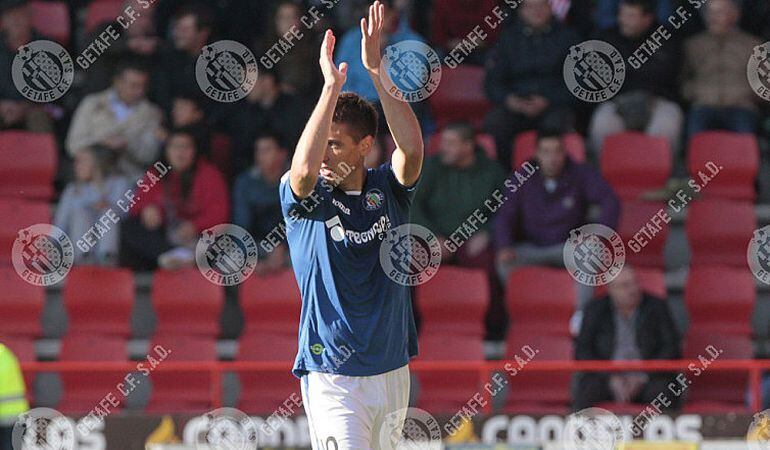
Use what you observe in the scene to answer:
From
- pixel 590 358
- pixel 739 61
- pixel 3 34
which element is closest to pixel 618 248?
pixel 590 358

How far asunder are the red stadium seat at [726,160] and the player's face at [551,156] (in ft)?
4.38

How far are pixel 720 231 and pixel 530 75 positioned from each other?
78.6 inches

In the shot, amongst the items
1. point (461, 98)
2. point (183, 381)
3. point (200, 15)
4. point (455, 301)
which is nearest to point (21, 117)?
point (200, 15)

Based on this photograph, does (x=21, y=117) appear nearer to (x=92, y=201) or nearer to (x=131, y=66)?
(x=131, y=66)

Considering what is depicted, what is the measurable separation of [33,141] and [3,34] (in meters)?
1.06

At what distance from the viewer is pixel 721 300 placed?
12117mm

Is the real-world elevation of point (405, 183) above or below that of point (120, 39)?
below

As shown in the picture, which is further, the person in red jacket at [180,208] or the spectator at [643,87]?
the spectator at [643,87]

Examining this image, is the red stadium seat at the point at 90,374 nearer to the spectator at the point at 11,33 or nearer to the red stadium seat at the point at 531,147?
the spectator at the point at 11,33

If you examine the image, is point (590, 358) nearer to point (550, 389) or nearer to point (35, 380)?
point (550, 389)

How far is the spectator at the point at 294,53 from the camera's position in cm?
1318

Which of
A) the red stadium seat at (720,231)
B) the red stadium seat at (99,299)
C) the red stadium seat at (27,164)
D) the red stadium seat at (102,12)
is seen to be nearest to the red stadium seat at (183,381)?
the red stadium seat at (99,299)

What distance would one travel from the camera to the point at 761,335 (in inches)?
488

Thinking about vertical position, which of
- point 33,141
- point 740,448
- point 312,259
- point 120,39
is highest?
point 120,39
